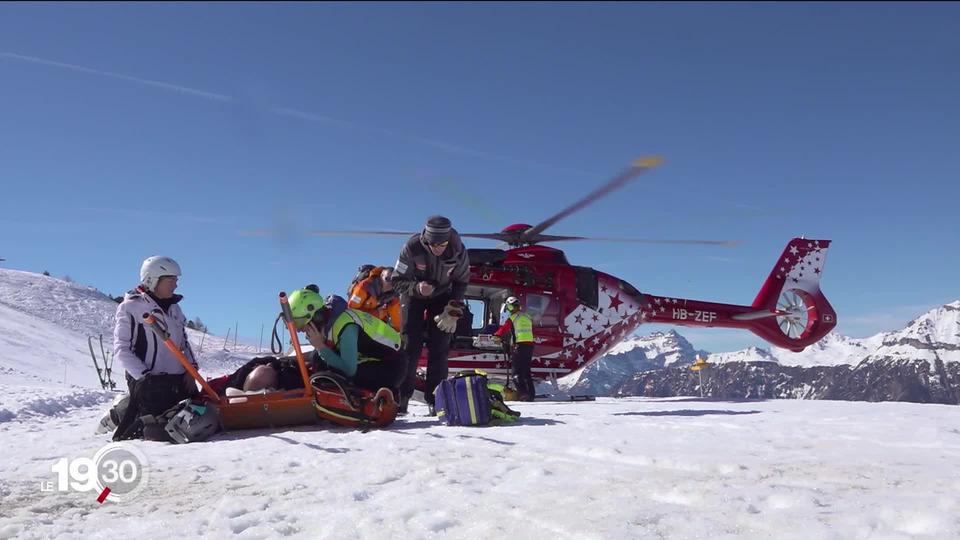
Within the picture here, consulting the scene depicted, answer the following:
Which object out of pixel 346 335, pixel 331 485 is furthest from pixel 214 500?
pixel 346 335

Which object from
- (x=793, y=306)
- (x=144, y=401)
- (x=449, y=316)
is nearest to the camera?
(x=144, y=401)

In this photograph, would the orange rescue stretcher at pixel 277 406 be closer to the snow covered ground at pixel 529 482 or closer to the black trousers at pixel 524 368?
the snow covered ground at pixel 529 482

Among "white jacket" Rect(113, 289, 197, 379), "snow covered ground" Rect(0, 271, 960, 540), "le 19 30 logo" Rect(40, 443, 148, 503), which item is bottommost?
"le 19 30 logo" Rect(40, 443, 148, 503)

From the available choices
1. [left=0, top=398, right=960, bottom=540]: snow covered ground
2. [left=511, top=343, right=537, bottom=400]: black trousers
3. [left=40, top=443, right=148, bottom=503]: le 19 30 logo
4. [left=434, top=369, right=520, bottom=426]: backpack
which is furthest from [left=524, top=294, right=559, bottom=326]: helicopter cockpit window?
[left=40, top=443, right=148, bottom=503]: le 19 30 logo

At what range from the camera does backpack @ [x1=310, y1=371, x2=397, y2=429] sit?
5414mm

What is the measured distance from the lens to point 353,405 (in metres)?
5.44

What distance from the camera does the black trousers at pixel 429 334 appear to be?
6.78 metres

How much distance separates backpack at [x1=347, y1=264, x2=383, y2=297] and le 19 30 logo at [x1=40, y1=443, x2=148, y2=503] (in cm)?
536

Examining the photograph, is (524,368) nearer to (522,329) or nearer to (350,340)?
(522,329)

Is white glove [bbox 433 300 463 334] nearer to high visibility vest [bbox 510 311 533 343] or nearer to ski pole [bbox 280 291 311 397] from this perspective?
ski pole [bbox 280 291 311 397]

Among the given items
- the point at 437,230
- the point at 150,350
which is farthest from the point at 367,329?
the point at 150,350

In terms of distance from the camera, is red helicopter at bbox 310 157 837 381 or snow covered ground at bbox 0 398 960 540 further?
red helicopter at bbox 310 157 837 381

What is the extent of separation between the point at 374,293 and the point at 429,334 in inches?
106

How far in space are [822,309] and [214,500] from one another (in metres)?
16.0
